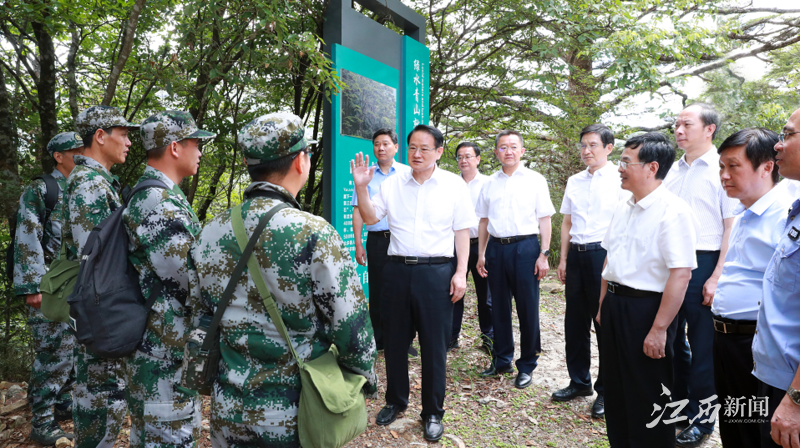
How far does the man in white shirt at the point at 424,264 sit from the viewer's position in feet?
10.2

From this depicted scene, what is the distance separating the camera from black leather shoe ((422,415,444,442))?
3.09m

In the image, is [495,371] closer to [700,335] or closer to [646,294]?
[700,335]

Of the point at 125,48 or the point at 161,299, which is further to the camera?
the point at 125,48

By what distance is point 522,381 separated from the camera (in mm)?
4020

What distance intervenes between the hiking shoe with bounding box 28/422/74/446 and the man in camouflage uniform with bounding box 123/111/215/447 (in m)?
1.52

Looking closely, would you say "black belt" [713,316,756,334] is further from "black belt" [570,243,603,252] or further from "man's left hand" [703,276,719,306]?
"black belt" [570,243,603,252]

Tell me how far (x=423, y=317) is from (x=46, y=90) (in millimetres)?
4034

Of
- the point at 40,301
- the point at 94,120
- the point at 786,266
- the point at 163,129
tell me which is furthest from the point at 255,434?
the point at 40,301

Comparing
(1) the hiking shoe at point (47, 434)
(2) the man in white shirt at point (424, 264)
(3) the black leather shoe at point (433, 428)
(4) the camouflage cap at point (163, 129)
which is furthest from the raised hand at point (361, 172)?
(1) the hiking shoe at point (47, 434)

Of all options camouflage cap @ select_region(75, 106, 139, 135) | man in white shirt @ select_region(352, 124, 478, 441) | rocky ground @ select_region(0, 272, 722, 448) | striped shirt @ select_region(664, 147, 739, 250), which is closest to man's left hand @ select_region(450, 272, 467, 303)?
man in white shirt @ select_region(352, 124, 478, 441)

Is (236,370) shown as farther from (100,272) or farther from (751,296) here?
(751,296)

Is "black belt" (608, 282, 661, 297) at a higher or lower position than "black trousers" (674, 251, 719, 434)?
higher

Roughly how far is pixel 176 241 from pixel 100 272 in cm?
34

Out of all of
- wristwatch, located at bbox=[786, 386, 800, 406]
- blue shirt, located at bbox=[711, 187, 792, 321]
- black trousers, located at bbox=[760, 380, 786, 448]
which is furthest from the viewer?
blue shirt, located at bbox=[711, 187, 792, 321]
